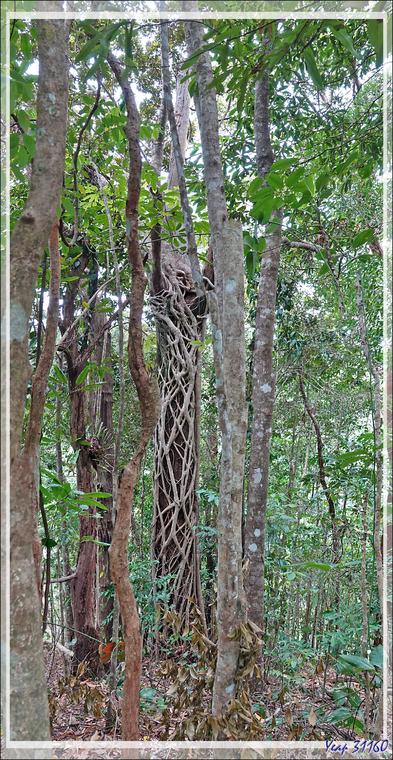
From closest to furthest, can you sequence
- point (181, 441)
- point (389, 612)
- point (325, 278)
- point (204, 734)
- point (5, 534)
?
point (5, 534) → point (389, 612) → point (204, 734) → point (181, 441) → point (325, 278)

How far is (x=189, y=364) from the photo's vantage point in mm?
3174

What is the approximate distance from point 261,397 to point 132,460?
112 cm

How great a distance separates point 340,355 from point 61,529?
7.77ft

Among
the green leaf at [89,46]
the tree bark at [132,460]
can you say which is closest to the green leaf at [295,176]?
the tree bark at [132,460]

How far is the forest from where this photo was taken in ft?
3.28

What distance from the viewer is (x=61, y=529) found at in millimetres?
2658

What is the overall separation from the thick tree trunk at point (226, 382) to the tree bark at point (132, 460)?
20 cm

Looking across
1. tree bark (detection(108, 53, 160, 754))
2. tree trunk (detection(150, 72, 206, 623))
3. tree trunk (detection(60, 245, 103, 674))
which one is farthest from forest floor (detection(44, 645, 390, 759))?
tree trunk (detection(150, 72, 206, 623))

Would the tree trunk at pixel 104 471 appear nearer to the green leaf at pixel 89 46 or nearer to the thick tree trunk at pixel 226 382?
the thick tree trunk at pixel 226 382

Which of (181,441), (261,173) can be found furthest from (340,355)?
(261,173)

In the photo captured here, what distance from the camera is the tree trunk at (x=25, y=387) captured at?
2.74 feet

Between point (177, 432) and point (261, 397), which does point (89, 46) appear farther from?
point (177, 432)

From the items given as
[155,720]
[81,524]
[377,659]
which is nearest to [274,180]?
[377,659]

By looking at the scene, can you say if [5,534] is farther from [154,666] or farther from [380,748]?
[154,666]
